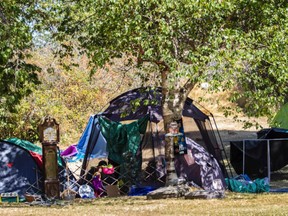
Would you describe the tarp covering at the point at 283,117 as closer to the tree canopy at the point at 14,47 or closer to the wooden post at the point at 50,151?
the wooden post at the point at 50,151

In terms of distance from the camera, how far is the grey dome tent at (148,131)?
16312mm

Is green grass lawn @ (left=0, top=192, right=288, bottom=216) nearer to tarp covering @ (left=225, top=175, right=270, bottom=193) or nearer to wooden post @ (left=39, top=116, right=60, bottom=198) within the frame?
tarp covering @ (left=225, top=175, right=270, bottom=193)

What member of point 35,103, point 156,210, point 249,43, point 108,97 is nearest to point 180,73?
point 249,43

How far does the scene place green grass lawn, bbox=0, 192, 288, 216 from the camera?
11516mm

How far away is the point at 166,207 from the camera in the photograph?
12.3 metres

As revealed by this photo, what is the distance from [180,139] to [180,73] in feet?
8.58

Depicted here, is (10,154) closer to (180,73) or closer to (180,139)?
(180,139)

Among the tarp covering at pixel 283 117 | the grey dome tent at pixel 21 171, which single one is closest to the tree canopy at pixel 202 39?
the grey dome tent at pixel 21 171

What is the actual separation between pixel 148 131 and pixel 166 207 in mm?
4439

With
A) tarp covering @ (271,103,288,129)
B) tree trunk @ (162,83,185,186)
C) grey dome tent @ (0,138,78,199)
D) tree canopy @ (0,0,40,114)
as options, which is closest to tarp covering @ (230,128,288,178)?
tarp covering @ (271,103,288,129)

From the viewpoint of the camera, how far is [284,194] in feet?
46.8

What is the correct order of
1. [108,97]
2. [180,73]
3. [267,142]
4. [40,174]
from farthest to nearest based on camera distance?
[108,97] < [267,142] < [40,174] < [180,73]

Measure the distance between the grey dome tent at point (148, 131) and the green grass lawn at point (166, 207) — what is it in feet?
5.71

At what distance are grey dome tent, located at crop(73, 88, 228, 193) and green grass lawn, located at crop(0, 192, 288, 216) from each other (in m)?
1.74
